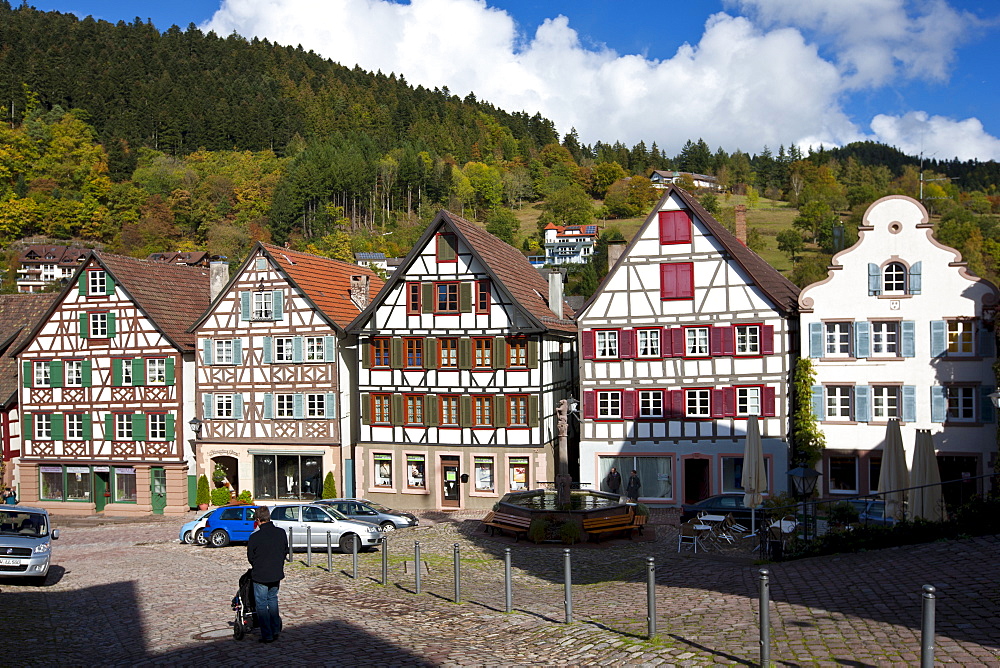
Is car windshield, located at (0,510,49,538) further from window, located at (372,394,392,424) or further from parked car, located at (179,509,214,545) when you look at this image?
window, located at (372,394,392,424)

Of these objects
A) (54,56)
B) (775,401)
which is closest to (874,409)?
(775,401)

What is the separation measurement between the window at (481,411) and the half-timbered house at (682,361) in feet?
11.5

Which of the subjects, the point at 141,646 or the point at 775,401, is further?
the point at 775,401

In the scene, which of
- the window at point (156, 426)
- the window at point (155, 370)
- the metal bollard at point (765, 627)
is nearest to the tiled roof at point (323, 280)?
the window at point (155, 370)

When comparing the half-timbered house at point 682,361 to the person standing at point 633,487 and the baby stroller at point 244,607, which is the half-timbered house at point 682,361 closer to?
the person standing at point 633,487

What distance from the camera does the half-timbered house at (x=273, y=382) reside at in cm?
3603

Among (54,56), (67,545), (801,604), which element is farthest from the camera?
(54,56)

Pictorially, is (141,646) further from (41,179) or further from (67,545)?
(41,179)

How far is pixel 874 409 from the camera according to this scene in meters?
30.7

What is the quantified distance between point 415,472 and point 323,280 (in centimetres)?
923

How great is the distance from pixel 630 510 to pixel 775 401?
29.5 feet

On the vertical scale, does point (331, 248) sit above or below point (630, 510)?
above

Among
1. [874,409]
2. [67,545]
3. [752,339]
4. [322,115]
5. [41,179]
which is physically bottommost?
[67,545]

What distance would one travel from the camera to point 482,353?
33.9 m
